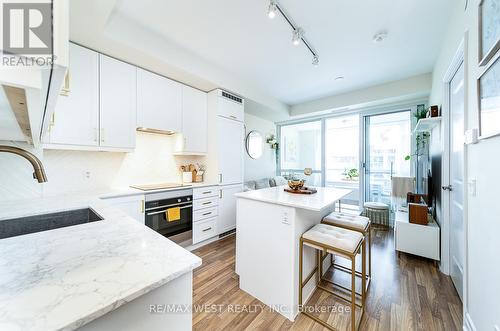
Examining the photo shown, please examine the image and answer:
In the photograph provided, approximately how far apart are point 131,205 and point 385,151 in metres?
4.58

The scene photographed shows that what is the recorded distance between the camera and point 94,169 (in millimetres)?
2350

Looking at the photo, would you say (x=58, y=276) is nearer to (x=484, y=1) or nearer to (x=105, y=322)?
(x=105, y=322)

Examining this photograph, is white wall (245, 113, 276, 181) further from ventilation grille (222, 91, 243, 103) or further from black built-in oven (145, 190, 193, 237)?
black built-in oven (145, 190, 193, 237)

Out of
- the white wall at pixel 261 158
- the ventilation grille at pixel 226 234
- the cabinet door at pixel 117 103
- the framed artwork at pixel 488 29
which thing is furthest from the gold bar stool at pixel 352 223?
the white wall at pixel 261 158

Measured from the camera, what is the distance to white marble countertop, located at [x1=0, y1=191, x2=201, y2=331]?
426mm

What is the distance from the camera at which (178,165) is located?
3.21m

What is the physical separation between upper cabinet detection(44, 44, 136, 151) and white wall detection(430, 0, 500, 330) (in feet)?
10.4

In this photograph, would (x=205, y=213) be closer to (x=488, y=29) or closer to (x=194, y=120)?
(x=194, y=120)

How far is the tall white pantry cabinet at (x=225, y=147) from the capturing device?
10.1ft

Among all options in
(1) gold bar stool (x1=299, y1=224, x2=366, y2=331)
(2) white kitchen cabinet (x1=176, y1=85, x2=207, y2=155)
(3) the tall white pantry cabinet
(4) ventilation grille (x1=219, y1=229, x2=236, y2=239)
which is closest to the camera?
(1) gold bar stool (x1=299, y1=224, x2=366, y2=331)

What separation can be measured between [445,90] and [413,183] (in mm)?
1558

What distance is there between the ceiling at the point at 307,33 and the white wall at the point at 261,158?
1458mm

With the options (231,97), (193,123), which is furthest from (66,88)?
(231,97)

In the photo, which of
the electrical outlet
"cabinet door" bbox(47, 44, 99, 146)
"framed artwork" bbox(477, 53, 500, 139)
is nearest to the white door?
"framed artwork" bbox(477, 53, 500, 139)
